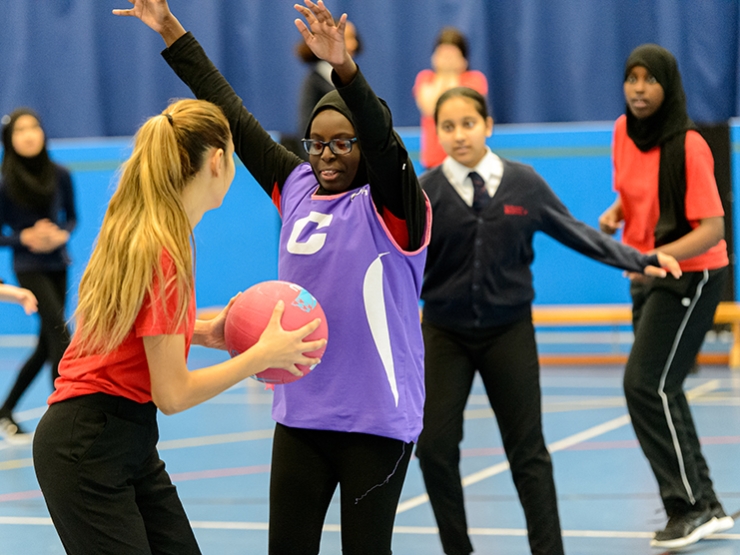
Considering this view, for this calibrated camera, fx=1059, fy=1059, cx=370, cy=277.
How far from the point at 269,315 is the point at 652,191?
212 cm

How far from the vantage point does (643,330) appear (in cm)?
424

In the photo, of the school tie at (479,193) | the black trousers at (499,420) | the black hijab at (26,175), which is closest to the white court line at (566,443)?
the black trousers at (499,420)

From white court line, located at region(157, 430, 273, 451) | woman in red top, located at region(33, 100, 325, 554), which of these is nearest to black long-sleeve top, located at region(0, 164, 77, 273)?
white court line, located at region(157, 430, 273, 451)

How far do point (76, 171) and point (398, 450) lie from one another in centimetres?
795

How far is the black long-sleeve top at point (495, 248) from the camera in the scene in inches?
146

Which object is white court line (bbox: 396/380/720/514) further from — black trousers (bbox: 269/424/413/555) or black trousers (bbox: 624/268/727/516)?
black trousers (bbox: 269/424/413/555)

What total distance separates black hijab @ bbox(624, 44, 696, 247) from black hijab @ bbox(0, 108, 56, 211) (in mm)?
3864

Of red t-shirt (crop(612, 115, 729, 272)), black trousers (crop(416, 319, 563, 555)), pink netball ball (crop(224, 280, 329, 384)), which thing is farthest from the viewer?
red t-shirt (crop(612, 115, 729, 272))

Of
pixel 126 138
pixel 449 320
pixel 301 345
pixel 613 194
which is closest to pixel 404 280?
pixel 301 345

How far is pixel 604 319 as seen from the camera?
816 centimetres

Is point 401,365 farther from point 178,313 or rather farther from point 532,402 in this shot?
point 532,402

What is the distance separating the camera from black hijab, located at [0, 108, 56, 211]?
654cm

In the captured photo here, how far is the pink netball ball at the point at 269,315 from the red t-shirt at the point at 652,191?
199 centimetres

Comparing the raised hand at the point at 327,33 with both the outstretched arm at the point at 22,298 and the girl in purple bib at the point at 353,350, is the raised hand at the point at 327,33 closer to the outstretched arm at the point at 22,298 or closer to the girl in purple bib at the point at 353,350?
the girl in purple bib at the point at 353,350
